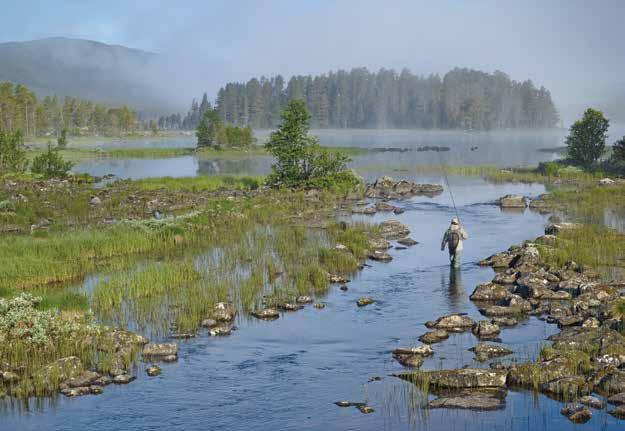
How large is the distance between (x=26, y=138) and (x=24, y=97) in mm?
14672

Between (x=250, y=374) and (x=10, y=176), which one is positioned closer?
(x=250, y=374)

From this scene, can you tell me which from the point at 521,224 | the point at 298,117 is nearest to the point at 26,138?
the point at 298,117

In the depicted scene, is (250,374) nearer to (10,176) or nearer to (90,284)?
(90,284)

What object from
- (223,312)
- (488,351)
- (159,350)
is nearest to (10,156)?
(223,312)

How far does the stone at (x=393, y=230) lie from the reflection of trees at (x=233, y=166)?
40648mm

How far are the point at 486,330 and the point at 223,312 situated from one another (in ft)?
27.1

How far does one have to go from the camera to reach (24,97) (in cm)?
15012

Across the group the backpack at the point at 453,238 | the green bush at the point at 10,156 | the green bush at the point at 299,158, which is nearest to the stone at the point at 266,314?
the backpack at the point at 453,238

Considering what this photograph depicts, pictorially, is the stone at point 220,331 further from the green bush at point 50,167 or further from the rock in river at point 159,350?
the green bush at point 50,167

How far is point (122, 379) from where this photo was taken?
19594 millimetres

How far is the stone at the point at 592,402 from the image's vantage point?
686 inches

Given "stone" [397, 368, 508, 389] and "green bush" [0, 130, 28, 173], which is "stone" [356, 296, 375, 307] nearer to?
"stone" [397, 368, 508, 389]

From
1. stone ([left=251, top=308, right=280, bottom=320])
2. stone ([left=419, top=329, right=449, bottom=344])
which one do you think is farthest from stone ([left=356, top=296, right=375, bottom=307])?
stone ([left=419, top=329, right=449, bottom=344])

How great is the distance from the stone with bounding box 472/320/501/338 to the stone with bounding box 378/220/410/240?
1738cm
